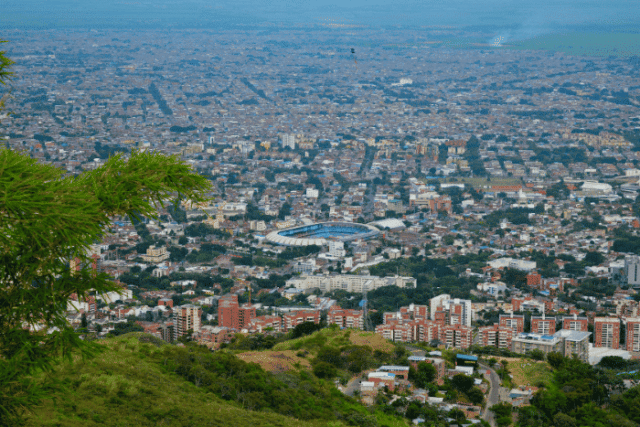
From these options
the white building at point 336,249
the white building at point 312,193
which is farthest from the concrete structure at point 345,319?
the white building at point 312,193

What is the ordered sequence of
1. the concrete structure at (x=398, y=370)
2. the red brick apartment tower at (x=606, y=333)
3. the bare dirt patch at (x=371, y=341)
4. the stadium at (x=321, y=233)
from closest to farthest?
the concrete structure at (x=398, y=370), the bare dirt patch at (x=371, y=341), the red brick apartment tower at (x=606, y=333), the stadium at (x=321, y=233)

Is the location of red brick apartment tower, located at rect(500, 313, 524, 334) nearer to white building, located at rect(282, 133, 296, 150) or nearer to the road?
the road

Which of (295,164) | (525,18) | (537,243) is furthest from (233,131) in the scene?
(525,18)

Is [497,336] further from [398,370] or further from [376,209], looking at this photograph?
[376,209]

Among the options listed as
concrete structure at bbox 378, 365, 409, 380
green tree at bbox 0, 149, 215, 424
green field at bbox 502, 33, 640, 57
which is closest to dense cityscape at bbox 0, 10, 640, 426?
concrete structure at bbox 378, 365, 409, 380

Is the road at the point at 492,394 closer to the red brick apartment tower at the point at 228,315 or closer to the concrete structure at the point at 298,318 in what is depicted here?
the concrete structure at the point at 298,318

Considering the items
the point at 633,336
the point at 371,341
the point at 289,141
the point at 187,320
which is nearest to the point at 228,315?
the point at 187,320

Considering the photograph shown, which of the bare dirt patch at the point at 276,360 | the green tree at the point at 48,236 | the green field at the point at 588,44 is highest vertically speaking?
the green tree at the point at 48,236

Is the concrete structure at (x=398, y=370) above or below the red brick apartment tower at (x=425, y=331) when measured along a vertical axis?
above
